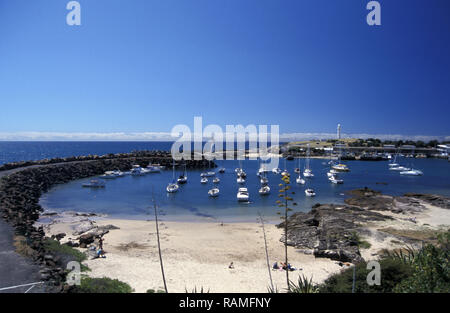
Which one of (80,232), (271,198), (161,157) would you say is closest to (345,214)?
(271,198)

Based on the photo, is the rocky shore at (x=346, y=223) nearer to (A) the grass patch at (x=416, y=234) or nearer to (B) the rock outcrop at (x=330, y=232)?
(B) the rock outcrop at (x=330, y=232)

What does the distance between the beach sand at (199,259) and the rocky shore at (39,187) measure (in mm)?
2698

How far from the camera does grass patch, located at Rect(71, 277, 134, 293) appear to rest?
440 inches

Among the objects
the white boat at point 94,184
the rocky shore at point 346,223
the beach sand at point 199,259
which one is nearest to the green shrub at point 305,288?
the beach sand at point 199,259

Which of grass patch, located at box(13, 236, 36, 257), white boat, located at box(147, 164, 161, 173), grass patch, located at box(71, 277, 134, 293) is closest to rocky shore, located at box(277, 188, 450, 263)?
grass patch, located at box(71, 277, 134, 293)

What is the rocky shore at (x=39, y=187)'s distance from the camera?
13023mm

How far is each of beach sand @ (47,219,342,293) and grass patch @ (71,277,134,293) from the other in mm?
628

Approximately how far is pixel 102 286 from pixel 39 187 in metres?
40.1

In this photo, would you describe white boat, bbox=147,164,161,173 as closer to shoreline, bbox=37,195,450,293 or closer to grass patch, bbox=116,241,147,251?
shoreline, bbox=37,195,450,293

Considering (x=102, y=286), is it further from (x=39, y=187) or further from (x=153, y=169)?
(x=153, y=169)

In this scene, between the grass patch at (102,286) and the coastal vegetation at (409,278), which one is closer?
the coastal vegetation at (409,278)

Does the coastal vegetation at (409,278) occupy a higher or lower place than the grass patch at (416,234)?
higher

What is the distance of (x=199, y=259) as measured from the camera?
17.7m
